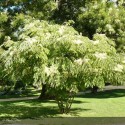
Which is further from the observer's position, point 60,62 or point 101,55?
point 60,62

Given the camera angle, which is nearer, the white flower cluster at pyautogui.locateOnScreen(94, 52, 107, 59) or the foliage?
the foliage

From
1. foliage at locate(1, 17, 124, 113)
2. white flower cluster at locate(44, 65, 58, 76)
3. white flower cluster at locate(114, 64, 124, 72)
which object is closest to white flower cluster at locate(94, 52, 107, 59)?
foliage at locate(1, 17, 124, 113)

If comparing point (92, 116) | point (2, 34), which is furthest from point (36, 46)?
point (2, 34)

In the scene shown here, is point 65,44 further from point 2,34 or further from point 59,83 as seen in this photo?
point 2,34

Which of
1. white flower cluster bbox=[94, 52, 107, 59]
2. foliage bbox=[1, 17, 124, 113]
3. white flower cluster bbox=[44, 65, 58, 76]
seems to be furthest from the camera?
white flower cluster bbox=[94, 52, 107, 59]

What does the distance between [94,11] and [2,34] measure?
677 centimetres

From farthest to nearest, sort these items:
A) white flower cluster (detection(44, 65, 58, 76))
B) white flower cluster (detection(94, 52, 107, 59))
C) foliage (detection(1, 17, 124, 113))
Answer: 1. white flower cluster (detection(94, 52, 107, 59))
2. foliage (detection(1, 17, 124, 113))
3. white flower cluster (detection(44, 65, 58, 76))

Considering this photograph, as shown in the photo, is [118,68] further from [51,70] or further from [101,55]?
[51,70]

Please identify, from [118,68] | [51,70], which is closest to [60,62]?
[51,70]

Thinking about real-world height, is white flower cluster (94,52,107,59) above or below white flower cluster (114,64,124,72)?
above

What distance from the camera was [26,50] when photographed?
1636cm

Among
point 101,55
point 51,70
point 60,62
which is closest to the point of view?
point 51,70

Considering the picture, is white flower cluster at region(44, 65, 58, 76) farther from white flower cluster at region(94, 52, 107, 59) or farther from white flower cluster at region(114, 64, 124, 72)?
white flower cluster at region(114, 64, 124, 72)

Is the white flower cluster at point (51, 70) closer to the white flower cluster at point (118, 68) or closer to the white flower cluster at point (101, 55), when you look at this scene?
the white flower cluster at point (101, 55)
